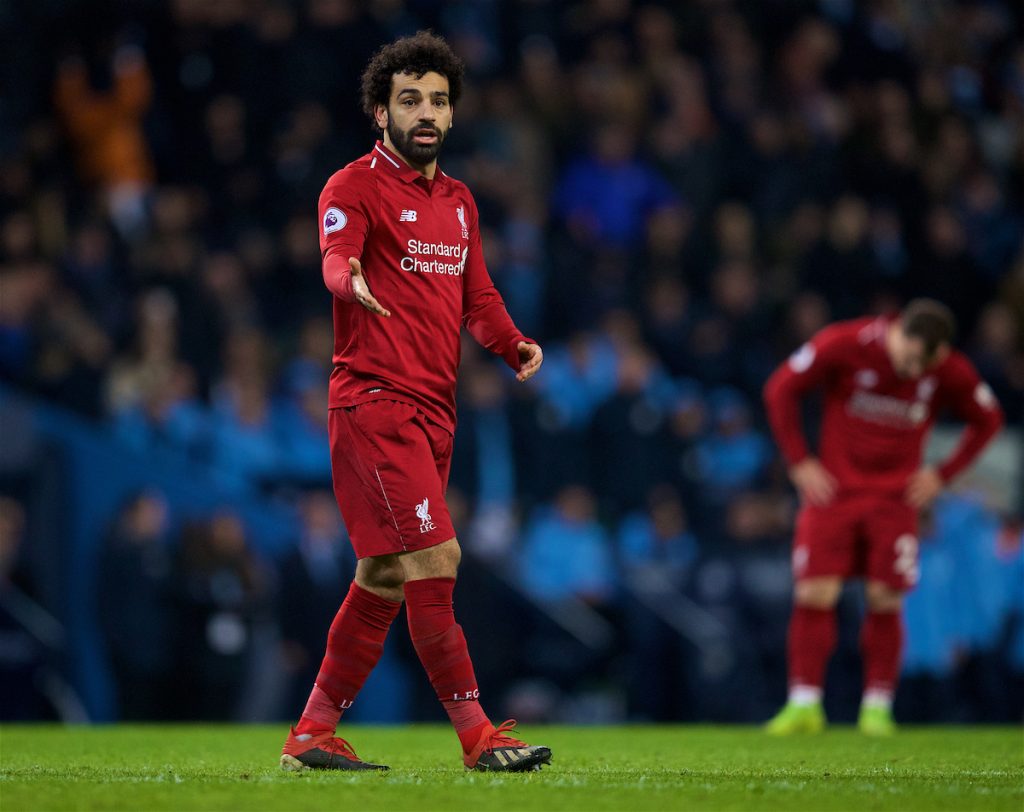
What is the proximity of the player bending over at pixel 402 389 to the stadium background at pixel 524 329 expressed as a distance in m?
6.23

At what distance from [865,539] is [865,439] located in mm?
545

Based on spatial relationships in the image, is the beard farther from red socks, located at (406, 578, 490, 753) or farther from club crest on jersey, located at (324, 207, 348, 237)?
red socks, located at (406, 578, 490, 753)

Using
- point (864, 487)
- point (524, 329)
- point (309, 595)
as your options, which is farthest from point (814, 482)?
point (524, 329)

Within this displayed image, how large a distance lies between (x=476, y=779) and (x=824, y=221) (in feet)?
36.8

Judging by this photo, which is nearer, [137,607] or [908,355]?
[908,355]

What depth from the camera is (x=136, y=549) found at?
11359 millimetres

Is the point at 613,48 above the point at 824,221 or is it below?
above

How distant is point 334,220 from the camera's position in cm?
530

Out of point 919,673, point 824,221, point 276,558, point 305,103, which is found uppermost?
point 305,103

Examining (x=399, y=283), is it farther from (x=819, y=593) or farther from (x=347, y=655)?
(x=819, y=593)

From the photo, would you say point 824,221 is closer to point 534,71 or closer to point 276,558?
point 534,71

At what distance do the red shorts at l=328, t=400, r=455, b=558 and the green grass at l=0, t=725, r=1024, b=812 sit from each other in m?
0.76

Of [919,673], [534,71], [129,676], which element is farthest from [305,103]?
[919,673]

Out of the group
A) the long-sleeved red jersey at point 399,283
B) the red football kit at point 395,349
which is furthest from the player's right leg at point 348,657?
→ the long-sleeved red jersey at point 399,283
